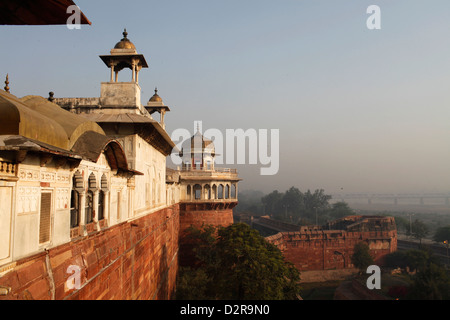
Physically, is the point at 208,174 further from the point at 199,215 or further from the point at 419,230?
the point at 419,230

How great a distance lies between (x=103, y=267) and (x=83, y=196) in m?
1.78

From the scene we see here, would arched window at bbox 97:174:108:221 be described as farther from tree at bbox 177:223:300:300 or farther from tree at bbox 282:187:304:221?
tree at bbox 282:187:304:221

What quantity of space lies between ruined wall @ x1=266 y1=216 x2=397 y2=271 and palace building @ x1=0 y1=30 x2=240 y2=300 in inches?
1099

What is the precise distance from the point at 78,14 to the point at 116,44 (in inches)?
358

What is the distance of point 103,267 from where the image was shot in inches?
260

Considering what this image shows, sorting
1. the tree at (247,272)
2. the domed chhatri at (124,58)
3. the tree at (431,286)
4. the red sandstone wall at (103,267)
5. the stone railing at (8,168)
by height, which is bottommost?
the tree at (431,286)

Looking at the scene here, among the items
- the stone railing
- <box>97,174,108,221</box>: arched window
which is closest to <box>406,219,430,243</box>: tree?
<box>97,174,108,221</box>: arched window

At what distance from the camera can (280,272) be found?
1447 centimetres

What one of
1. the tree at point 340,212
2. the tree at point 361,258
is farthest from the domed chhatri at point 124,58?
the tree at point 340,212

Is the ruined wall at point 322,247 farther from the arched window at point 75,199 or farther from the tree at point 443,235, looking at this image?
the arched window at point 75,199

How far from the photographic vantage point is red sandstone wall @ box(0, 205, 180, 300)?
13.4 ft

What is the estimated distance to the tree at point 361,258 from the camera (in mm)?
38312

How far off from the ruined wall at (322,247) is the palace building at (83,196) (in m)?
27.9
